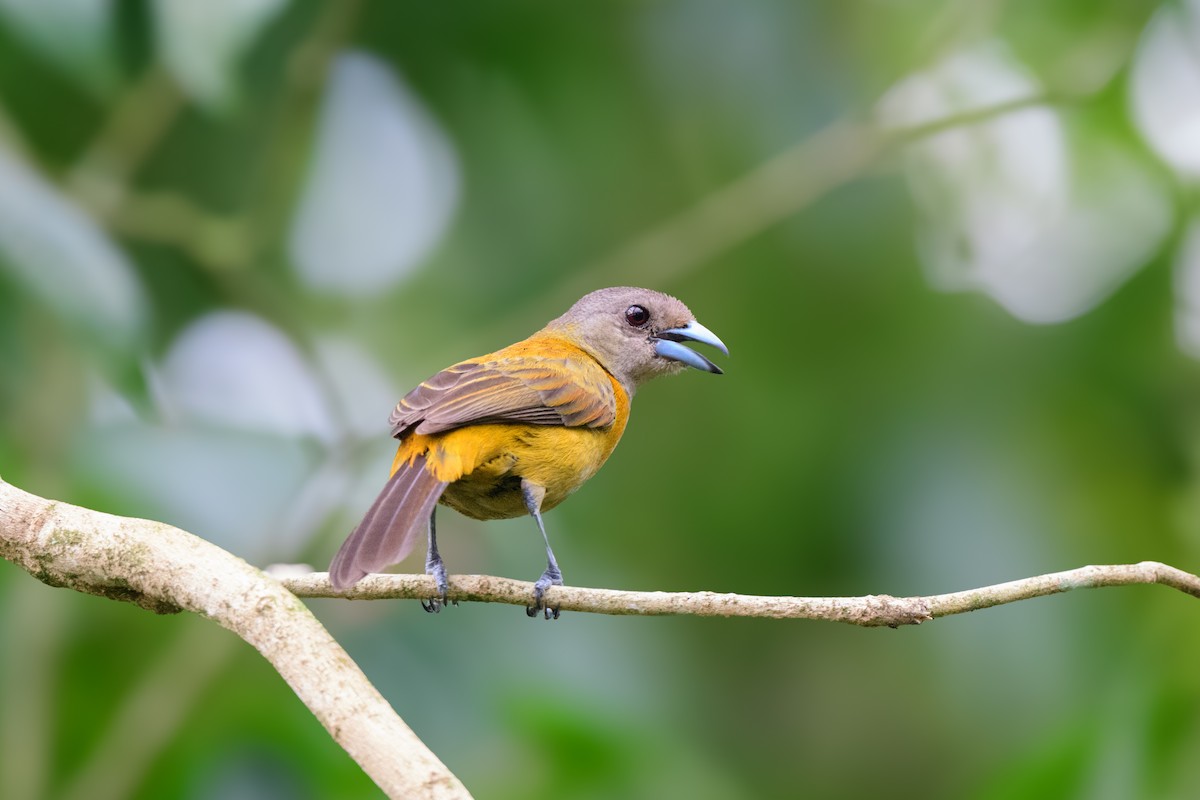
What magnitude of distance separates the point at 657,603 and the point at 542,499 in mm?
1186

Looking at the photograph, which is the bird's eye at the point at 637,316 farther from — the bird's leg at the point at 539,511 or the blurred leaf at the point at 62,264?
the blurred leaf at the point at 62,264

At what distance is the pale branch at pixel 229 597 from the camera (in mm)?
1972

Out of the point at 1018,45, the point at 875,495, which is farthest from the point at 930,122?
the point at 875,495

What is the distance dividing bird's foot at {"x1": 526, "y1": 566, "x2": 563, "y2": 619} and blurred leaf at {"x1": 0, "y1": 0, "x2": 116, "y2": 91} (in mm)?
1818

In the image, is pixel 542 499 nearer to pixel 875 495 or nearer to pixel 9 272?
pixel 9 272

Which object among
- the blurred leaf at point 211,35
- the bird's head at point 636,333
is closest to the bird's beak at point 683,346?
the bird's head at point 636,333

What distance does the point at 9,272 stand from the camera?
3.58 m

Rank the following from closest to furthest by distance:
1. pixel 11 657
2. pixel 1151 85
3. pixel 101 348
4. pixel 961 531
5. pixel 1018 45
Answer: pixel 101 348, pixel 11 657, pixel 961 531, pixel 1151 85, pixel 1018 45

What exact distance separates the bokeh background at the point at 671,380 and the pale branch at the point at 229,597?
1.14m

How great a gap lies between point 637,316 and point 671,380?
1416mm

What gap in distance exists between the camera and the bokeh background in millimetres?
4105

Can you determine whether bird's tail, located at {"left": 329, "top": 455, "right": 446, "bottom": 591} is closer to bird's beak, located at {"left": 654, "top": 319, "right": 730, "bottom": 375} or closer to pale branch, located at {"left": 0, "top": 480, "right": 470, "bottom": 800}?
pale branch, located at {"left": 0, "top": 480, "right": 470, "bottom": 800}

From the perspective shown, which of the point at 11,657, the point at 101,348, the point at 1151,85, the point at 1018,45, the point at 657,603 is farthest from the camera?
the point at 1018,45

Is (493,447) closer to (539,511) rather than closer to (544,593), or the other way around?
(539,511)
